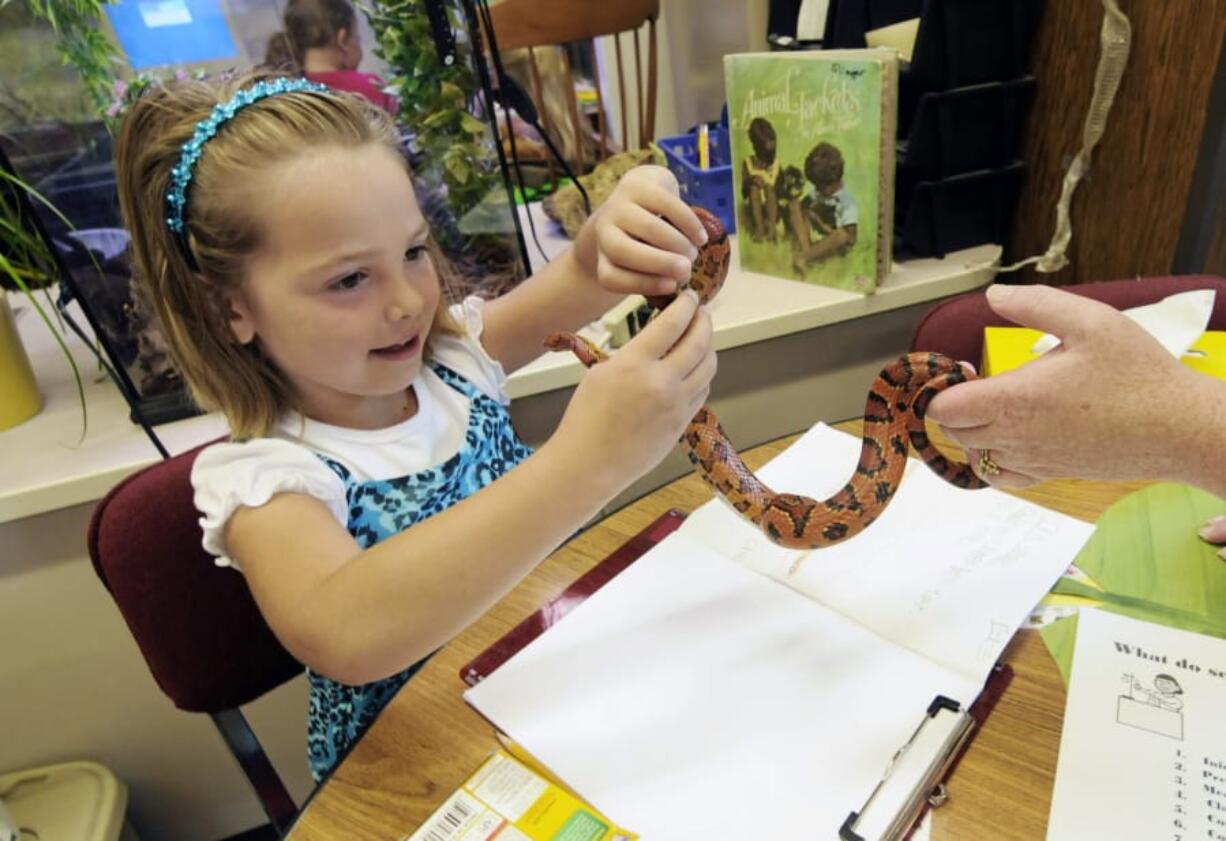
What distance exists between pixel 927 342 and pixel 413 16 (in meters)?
0.92

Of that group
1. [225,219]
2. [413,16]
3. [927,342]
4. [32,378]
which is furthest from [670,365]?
[32,378]

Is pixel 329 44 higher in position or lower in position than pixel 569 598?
higher

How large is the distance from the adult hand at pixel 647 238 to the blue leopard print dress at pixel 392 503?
354 mm

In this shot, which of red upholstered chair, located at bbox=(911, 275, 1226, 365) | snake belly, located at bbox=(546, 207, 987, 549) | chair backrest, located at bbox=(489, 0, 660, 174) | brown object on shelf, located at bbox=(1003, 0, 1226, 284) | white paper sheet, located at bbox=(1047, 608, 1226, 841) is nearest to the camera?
white paper sheet, located at bbox=(1047, 608, 1226, 841)

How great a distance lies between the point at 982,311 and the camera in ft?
4.07

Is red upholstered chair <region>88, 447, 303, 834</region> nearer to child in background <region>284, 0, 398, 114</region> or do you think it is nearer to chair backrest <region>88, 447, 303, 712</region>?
chair backrest <region>88, 447, 303, 712</region>

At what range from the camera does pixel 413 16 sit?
1.20 metres

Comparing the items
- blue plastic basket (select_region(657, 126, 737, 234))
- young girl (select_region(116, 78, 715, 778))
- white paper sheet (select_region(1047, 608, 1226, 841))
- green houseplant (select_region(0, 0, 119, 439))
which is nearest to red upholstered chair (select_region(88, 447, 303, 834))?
young girl (select_region(116, 78, 715, 778))

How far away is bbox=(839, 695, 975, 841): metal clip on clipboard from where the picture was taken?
630 millimetres

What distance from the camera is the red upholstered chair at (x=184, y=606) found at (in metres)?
0.95

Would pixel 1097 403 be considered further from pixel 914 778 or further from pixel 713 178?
pixel 713 178

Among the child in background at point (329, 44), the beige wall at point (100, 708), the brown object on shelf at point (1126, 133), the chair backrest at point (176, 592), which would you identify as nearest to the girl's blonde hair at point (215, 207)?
the chair backrest at point (176, 592)

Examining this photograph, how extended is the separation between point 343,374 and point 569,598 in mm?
351

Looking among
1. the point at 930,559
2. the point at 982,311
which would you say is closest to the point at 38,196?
the point at 930,559
